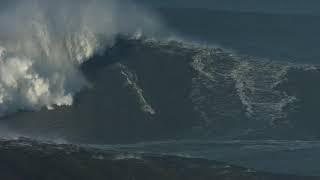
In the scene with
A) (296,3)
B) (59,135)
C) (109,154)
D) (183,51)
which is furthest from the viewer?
(296,3)

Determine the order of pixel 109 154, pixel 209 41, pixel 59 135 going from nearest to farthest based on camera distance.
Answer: pixel 109 154, pixel 59 135, pixel 209 41

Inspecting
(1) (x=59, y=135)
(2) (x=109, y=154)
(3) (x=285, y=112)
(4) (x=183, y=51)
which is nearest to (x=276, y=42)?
(4) (x=183, y=51)

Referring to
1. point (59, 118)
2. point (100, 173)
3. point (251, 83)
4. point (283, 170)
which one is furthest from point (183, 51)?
point (100, 173)

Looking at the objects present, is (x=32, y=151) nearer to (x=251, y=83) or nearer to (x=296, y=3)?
(x=251, y=83)

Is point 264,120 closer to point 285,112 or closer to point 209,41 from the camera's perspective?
point 285,112

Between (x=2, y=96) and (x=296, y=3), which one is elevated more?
(x=296, y=3)

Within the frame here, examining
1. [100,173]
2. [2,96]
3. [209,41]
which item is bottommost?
[100,173]

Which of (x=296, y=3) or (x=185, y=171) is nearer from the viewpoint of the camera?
(x=185, y=171)
